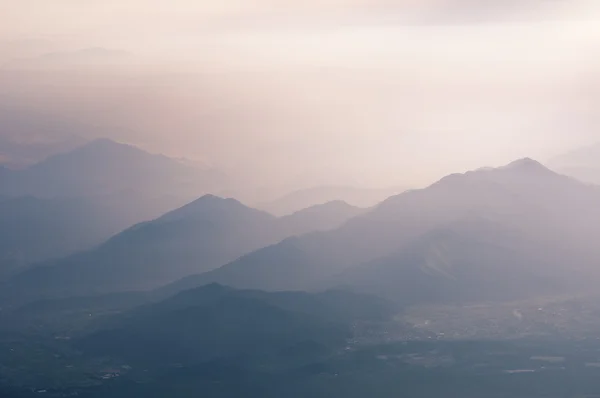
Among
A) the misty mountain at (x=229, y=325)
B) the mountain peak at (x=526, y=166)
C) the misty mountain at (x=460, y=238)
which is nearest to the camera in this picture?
the misty mountain at (x=229, y=325)

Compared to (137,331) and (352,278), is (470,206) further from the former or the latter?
(137,331)

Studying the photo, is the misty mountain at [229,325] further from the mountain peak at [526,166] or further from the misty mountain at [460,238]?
the mountain peak at [526,166]

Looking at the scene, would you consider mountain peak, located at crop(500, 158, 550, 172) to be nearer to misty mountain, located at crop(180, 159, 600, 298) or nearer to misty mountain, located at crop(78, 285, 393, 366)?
misty mountain, located at crop(180, 159, 600, 298)

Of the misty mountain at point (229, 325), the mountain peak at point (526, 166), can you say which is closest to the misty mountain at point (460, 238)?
the mountain peak at point (526, 166)

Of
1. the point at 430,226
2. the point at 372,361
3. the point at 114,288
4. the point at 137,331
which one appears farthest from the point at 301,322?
the point at 114,288

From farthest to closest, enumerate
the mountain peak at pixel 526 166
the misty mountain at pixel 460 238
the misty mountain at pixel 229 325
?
1. the mountain peak at pixel 526 166
2. the misty mountain at pixel 460 238
3. the misty mountain at pixel 229 325

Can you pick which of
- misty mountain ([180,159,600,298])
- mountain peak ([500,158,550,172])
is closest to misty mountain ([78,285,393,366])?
misty mountain ([180,159,600,298])

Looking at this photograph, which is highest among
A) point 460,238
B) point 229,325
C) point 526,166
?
point 526,166

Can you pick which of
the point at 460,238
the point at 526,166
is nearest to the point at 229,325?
the point at 460,238

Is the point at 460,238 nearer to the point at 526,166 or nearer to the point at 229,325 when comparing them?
the point at 526,166
